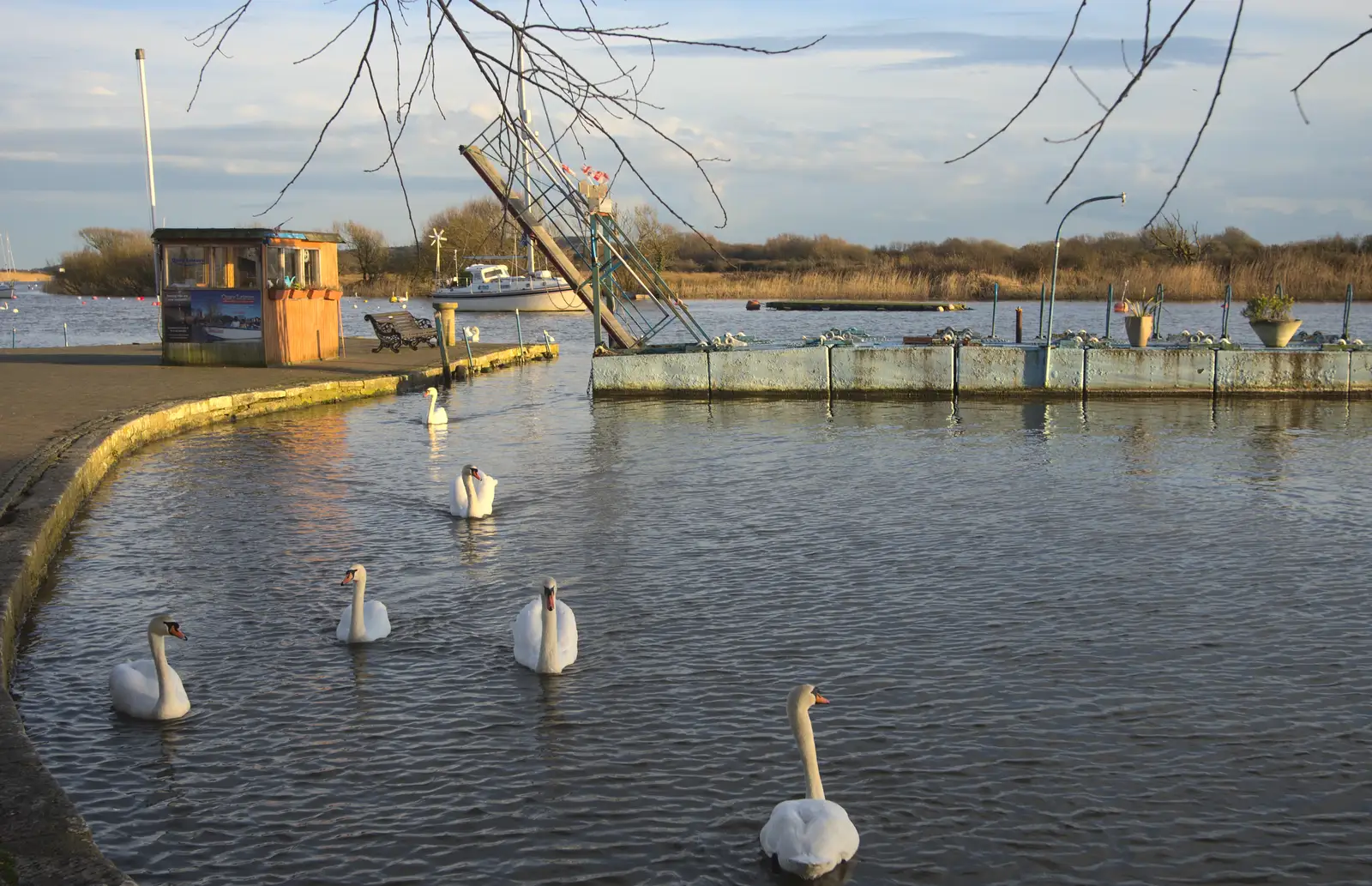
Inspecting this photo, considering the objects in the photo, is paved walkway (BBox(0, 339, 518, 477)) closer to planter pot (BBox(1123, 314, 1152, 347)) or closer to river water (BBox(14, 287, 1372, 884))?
river water (BBox(14, 287, 1372, 884))

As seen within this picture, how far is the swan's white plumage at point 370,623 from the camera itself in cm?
916

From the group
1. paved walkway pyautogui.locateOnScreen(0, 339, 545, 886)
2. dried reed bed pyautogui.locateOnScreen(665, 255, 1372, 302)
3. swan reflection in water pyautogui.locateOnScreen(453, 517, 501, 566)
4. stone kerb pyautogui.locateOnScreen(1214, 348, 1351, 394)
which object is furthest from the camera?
dried reed bed pyautogui.locateOnScreen(665, 255, 1372, 302)

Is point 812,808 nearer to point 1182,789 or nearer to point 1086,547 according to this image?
point 1182,789

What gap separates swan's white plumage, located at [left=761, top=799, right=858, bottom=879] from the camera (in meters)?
5.80

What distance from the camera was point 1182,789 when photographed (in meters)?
6.77

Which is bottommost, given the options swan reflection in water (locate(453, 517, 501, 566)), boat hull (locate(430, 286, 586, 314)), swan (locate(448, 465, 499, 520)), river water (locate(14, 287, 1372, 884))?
river water (locate(14, 287, 1372, 884))

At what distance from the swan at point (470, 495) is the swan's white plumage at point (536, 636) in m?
4.71

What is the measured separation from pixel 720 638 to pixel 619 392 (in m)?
16.9

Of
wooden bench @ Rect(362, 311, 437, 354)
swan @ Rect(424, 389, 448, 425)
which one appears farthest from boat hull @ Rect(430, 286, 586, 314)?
swan @ Rect(424, 389, 448, 425)

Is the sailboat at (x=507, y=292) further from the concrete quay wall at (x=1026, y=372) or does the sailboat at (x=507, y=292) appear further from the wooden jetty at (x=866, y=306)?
the concrete quay wall at (x=1026, y=372)

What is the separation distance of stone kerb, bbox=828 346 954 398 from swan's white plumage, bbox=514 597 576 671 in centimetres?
1737

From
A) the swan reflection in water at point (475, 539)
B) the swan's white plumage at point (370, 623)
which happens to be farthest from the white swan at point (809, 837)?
the swan reflection in water at point (475, 539)

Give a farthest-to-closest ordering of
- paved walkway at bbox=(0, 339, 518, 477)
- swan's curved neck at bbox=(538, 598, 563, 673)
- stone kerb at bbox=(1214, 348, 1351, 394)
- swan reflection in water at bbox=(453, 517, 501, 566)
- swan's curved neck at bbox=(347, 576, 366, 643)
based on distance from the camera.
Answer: stone kerb at bbox=(1214, 348, 1351, 394) < paved walkway at bbox=(0, 339, 518, 477) < swan reflection in water at bbox=(453, 517, 501, 566) < swan's curved neck at bbox=(347, 576, 366, 643) < swan's curved neck at bbox=(538, 598, 563, 673)

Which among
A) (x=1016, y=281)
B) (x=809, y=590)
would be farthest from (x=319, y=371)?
(x=1016, y=281)
